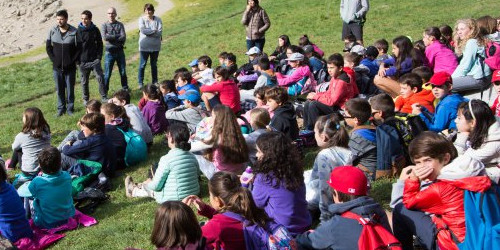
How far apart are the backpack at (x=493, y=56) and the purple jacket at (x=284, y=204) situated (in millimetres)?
5385

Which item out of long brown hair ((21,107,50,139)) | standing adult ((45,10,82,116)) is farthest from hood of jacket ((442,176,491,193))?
standing adult ((45,10,82,116))

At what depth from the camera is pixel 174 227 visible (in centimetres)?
532

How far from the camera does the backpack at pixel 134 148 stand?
1085 centimetres

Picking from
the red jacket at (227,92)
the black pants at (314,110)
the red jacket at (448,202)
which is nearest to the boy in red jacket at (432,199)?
the red jacket at (448,202)

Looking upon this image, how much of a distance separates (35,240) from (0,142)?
661cm

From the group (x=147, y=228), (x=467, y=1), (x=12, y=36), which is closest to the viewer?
(x=147, y=228)

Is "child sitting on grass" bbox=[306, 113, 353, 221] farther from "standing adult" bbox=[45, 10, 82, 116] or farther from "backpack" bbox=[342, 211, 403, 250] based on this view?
"standing adult" bbox=[45, 10, 82, 116]

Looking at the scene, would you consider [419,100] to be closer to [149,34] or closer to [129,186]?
[129,186]

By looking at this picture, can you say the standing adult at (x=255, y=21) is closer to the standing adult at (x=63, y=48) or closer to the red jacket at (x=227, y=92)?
the standing adult at (x=63, y=48)

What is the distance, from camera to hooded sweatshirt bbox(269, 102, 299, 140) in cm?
981

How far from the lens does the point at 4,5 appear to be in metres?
57.5

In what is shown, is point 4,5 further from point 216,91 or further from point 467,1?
point 216,91

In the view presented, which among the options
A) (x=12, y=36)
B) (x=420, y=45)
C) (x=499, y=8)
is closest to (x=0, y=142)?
(x=420, y=45)

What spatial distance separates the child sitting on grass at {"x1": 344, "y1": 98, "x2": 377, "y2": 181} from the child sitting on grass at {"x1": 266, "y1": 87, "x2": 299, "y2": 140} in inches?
52.0
